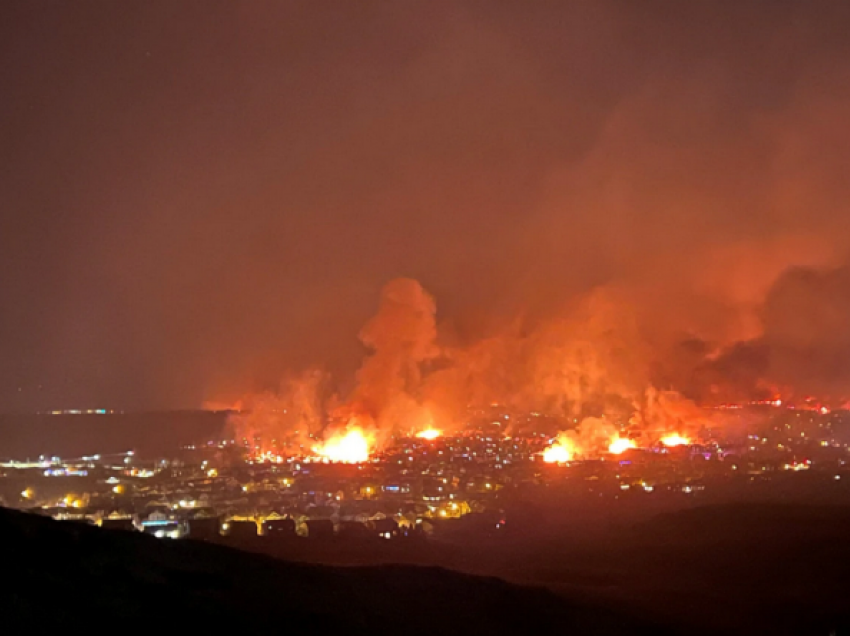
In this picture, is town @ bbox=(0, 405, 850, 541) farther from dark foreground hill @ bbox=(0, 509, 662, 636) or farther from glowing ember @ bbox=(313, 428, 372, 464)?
dark foreground hill @ bbox=(0, 509, 662, 636)

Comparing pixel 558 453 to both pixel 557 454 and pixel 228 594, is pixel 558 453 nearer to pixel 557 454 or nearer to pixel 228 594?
pixel 557 454

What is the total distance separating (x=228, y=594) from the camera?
507 inches

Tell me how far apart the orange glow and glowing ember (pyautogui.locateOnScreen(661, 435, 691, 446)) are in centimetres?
581

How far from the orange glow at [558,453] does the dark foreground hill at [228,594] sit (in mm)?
29065

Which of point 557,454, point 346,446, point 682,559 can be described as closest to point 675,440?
point 557,454

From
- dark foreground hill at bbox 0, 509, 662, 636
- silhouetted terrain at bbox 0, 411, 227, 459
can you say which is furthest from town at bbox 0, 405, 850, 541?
silhouetted terrain at bbox 0, 411, 227, 459

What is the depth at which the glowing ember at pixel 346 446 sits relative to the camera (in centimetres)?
5012

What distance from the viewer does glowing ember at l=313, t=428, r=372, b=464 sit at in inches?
1973

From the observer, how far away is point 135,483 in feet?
142

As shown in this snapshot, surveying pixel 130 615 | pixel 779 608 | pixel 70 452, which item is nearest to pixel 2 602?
pixel 130 615

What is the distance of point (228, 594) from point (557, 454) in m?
35.4

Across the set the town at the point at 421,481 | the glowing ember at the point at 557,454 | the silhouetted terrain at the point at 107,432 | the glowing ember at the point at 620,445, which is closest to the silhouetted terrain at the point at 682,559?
the town at the point at 421,481

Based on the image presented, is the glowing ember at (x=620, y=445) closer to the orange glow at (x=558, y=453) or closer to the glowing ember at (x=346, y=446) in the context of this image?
the orange glow at (x=558, y=453)

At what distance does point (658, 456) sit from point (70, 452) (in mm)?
51974
